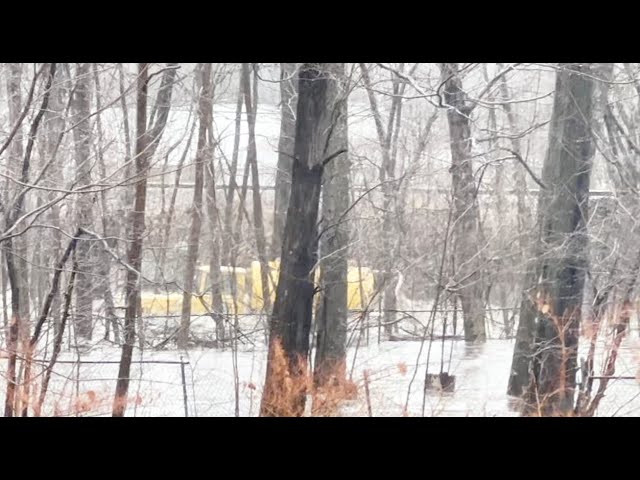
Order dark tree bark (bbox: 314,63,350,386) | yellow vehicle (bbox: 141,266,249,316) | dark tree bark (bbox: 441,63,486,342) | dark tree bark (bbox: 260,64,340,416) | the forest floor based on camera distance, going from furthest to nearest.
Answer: dark tree bark (bbox: 441,63,486,342), yellow vehicle (bbox: 141,266,249,316), dark tree bark (bbox: 314,63,350,386), dark tree bark (bbox: 260,64,340,416), the forest floor

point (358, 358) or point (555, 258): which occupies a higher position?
point (555, 258)

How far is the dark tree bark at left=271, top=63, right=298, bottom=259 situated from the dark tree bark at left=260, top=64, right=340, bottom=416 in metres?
0.32

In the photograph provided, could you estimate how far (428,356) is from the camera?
4.35 meters

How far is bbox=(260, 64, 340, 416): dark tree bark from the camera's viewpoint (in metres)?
4.10

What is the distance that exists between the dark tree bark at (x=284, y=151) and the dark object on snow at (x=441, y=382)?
126 cm

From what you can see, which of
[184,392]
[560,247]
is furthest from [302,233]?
[560,247]

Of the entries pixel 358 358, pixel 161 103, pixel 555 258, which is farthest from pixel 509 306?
pixel 161 103

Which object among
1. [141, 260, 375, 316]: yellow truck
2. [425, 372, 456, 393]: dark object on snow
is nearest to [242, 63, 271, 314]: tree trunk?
[141, 260, 375, 316]: yellow truck

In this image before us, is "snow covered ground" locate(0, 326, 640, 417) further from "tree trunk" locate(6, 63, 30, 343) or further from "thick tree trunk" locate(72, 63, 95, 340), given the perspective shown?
"tree trunk" locate(6, 63, 30, 343)

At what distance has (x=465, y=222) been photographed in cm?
451

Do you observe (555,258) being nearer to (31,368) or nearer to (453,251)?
(453,251)

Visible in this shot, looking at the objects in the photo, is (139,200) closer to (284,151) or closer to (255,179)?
(255,179)
